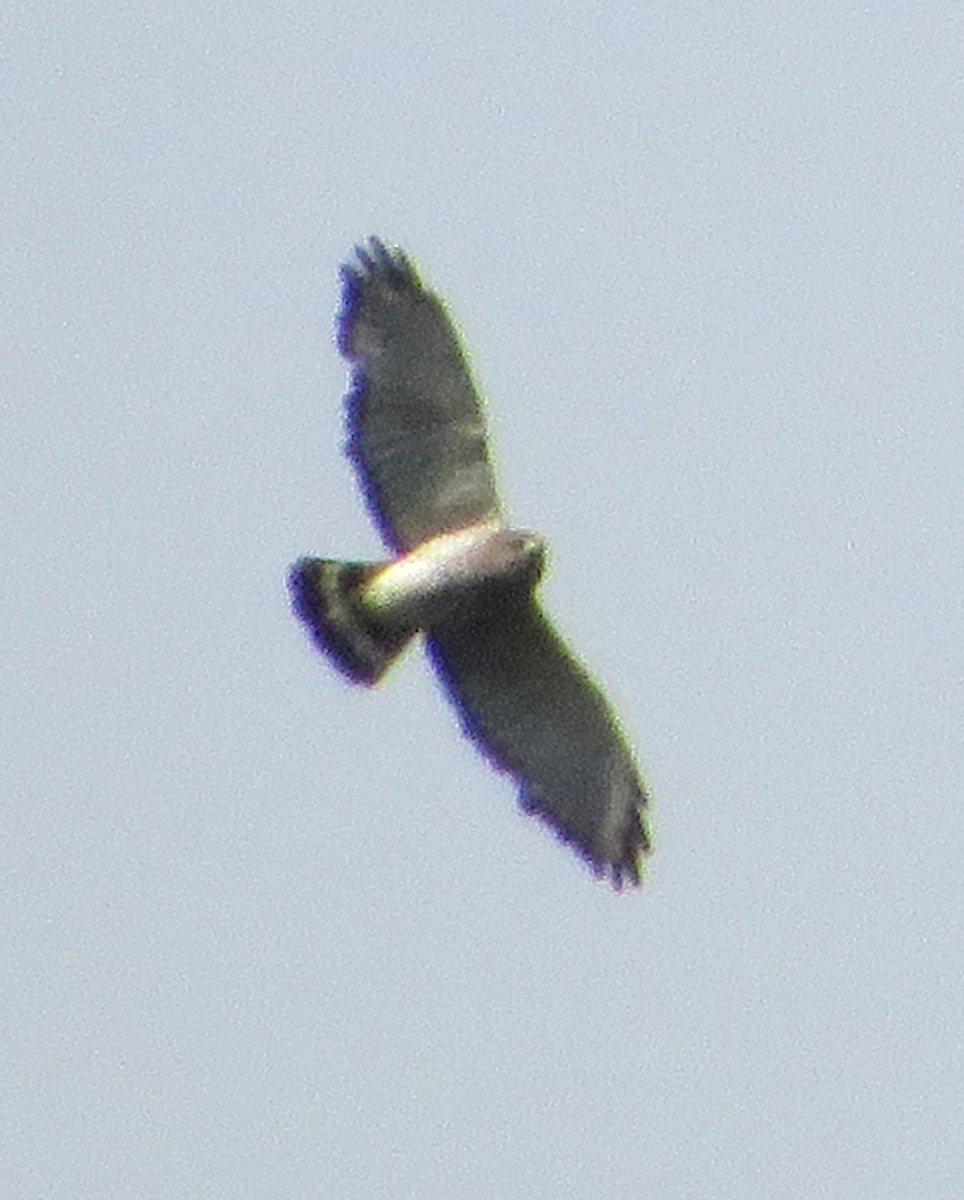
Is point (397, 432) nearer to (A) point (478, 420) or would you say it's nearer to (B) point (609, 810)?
(A) point (478, 420)

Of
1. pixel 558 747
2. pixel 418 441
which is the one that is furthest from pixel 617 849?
pixel 418 441

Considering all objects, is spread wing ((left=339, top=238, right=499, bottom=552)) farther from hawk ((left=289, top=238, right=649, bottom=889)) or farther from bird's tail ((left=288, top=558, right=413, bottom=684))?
bird's tail ((left=288, top=558, right=413, bottom=684))

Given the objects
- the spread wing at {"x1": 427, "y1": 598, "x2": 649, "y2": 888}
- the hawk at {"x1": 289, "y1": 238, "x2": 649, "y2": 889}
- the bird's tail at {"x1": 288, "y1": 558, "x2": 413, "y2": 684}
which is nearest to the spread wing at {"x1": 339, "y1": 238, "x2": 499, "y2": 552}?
the hawk at {"x1": 289, "y1": 238, "x2": 649, "y2": 889}

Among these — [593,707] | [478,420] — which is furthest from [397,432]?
[593,707]

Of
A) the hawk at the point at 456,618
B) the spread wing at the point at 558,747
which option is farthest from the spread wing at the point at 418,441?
the spread wing at the point at 558,747

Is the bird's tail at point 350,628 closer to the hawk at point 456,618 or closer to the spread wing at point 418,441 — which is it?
the hawk at point 456,618

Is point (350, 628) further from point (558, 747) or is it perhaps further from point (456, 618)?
point (558, 747)
